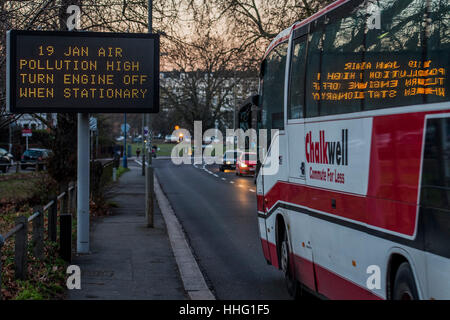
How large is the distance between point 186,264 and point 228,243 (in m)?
3.20

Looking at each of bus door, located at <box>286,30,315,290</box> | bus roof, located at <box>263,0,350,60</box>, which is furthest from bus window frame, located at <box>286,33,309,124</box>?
bus roof, located at <box>263,0,350,60</box>

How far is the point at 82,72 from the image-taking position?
11.6 metres

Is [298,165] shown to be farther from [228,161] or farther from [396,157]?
[228,161]

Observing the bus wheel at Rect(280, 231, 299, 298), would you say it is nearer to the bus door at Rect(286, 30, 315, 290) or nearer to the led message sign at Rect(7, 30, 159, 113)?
the bus door at Rect(286, 30, 315, 290)

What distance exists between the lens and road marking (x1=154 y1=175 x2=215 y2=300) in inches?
363

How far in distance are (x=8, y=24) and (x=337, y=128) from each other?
31.1 ft

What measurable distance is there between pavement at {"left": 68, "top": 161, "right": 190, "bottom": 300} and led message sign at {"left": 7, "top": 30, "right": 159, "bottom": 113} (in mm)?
2465

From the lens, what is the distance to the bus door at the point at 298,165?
26.5 feet

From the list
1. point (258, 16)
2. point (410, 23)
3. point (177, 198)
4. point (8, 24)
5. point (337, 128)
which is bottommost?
point (177, 198)

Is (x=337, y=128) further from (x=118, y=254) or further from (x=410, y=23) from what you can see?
(x=118, y=254)

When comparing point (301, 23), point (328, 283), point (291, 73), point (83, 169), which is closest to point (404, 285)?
point (328, 283)
